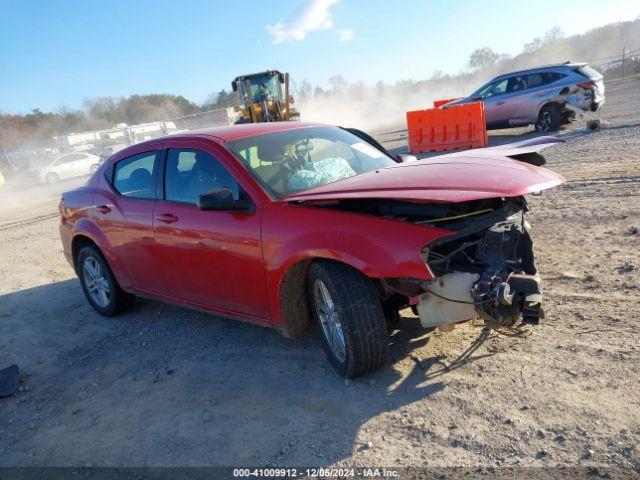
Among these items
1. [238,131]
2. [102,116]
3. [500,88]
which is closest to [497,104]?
[500,88]

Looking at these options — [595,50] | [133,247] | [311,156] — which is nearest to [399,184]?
[311,156]

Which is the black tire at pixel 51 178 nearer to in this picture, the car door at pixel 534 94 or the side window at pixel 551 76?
the car door at pixel 534 94

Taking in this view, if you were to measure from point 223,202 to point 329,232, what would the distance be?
0.85 metres

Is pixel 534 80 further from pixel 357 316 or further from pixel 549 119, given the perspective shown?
pixel 357 316

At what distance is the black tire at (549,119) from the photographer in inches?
555

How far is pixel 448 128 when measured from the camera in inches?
551

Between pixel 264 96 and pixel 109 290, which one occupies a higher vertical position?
pixel 264 96

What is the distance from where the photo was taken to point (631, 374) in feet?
10.1

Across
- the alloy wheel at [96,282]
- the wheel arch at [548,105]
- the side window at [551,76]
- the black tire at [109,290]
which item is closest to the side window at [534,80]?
the side window at [551,76]

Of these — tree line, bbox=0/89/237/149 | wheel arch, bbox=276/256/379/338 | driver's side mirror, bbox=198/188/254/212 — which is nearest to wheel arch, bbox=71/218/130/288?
driver's side mirror, bbox=198/188/254/212

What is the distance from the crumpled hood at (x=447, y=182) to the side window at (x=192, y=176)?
0.63 m

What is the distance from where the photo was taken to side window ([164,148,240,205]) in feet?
13.3

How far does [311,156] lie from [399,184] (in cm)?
117

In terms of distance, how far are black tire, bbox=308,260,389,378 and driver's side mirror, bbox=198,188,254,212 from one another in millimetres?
762
